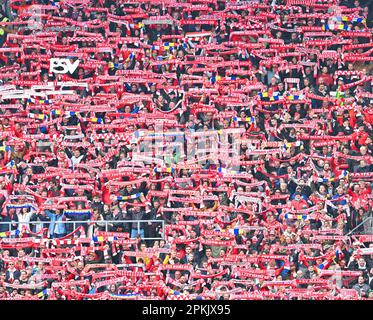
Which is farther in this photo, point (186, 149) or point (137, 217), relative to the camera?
point (186, 149)

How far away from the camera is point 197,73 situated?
7.88m

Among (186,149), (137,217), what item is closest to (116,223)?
(137,217)

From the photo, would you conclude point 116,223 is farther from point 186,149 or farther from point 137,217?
point 186,149

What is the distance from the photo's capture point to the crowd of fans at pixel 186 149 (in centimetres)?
754

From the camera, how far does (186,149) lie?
25.4ft

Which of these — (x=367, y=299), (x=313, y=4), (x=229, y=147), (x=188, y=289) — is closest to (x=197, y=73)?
(x=229, y=147)

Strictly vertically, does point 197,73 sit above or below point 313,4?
below

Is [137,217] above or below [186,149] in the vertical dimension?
below

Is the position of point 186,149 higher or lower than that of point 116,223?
higher

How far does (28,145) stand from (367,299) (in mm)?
3365

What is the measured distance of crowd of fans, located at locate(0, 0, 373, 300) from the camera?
754 centimetres
